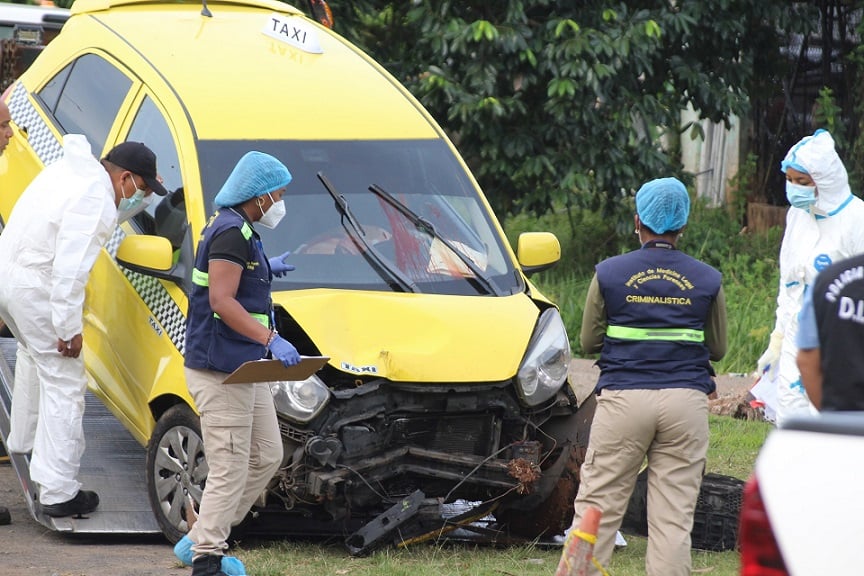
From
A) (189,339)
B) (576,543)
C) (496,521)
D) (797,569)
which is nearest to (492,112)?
(496,521)

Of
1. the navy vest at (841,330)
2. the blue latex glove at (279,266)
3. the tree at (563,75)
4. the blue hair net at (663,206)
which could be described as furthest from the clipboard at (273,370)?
the tree at (563,75)

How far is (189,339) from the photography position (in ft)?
19.3

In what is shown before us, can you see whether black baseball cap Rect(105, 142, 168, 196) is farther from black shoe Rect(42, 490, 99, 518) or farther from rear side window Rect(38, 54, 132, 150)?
black shoe Rect(42, 490, 99, 518)

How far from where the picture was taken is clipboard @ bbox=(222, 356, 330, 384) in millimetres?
5660

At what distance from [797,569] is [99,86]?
5434 mm

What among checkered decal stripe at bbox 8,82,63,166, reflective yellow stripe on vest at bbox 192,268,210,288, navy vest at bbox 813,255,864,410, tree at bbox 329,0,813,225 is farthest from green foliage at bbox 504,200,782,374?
navy vest at bbox 813,255,864,410

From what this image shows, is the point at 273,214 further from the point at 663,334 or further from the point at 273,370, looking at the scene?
the point at 663,334

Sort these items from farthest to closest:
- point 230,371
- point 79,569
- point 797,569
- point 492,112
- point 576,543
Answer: point 492,112
point 79,569
point 230,371
point 576,543
point 797,569

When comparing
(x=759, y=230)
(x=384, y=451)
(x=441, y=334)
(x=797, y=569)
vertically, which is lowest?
(x=759, y=230)

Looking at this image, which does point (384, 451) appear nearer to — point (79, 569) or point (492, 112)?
point (79, 569)

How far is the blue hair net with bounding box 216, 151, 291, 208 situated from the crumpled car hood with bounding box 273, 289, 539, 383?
688mm

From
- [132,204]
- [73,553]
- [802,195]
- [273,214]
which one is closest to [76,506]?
[73,553]

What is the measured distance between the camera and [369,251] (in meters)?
6.82

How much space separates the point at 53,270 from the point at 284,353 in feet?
5.00
